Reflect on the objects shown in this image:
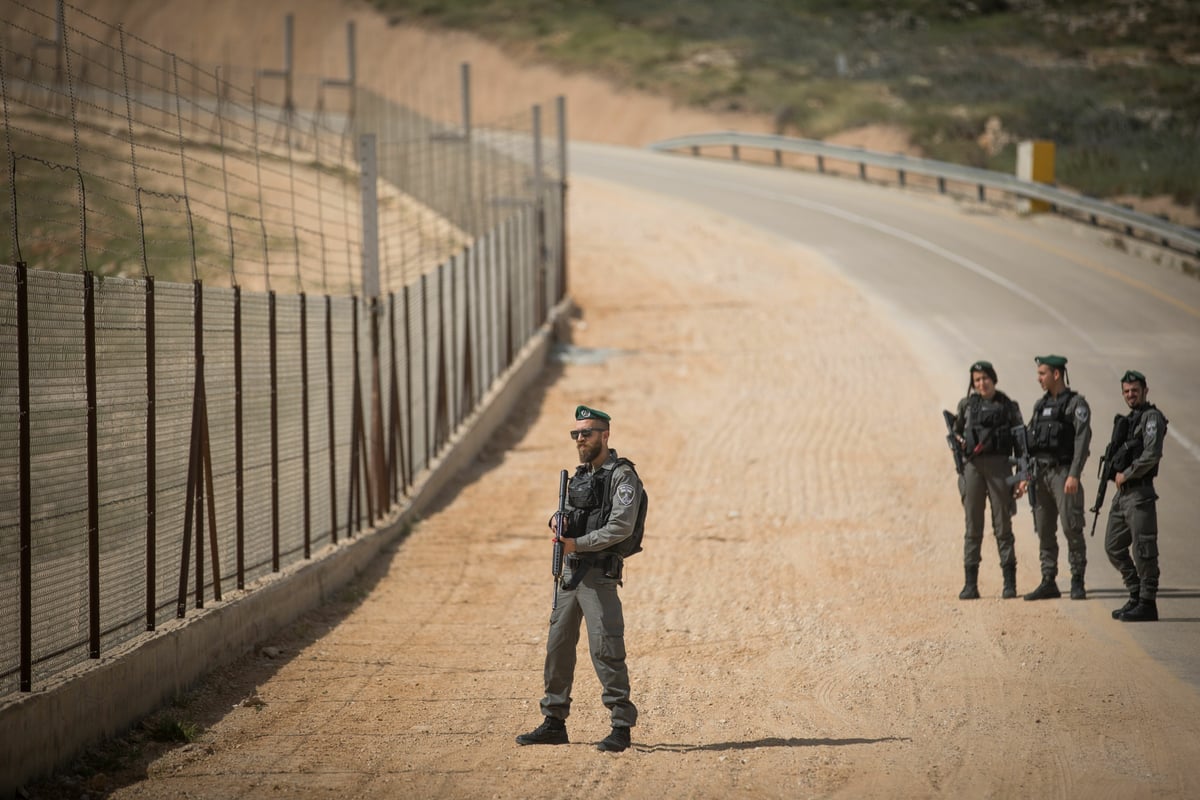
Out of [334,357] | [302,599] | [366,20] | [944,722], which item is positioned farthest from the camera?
[366,20]

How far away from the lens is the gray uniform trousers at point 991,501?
472 inches

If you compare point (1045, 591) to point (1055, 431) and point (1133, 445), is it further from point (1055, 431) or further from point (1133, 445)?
point (1133, 445)

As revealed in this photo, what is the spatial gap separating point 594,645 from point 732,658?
2.87 metres

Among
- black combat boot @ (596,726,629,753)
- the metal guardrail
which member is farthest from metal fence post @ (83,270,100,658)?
the metal guardrail

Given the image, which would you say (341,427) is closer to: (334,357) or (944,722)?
(334,357)

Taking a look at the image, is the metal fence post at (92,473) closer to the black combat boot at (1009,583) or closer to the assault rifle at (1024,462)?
the assault rifle at (1024,462)

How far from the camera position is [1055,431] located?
11.6 meters

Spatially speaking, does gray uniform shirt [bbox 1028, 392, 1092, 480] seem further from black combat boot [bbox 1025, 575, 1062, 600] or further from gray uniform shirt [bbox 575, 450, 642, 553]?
gray uniform shirt [bbox 575, 450, 642, 553]

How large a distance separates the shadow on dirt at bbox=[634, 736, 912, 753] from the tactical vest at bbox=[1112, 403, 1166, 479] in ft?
12.0

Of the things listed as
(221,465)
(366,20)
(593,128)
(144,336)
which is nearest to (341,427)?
(221,465)

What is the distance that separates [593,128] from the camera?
54.0 m

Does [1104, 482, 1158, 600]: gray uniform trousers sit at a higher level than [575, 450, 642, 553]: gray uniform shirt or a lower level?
lower

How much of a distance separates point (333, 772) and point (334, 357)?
6044 millimetres

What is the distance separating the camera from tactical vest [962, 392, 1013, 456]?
1184 cm
